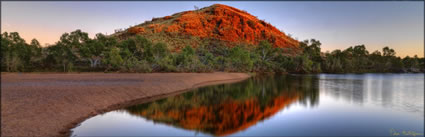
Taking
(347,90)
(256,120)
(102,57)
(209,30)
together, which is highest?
(209,30)

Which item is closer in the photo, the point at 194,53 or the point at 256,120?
the point at 256,120

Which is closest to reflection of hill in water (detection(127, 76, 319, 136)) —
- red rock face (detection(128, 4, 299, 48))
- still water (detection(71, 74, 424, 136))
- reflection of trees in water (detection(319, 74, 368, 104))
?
still water (detection(71, 74, 424, 136))

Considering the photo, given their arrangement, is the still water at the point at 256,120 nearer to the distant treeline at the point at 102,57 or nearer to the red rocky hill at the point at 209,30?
the distant treeline at the point at 102,57

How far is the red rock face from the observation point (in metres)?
157

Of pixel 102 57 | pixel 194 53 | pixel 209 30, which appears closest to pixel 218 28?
pixel 209 30

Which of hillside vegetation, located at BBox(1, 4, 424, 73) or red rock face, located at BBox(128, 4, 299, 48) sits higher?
red rock face, located at BBox(128, 4, 299, 48)

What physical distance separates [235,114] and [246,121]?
2.89m

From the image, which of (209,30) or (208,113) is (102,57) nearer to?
(208,113)

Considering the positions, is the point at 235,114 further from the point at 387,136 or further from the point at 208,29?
the point at 208,29

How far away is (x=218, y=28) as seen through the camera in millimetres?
172375

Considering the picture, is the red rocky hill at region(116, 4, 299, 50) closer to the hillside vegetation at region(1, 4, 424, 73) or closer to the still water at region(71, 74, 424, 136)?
the hillside vegetation at region(1, 4, 424, 73)

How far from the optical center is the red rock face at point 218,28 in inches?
6176

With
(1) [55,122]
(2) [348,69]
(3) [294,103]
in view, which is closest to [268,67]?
(2) [348,69]

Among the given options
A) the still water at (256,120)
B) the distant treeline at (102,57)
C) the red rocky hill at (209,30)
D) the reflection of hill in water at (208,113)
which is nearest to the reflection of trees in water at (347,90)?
the still water at (256,120)
